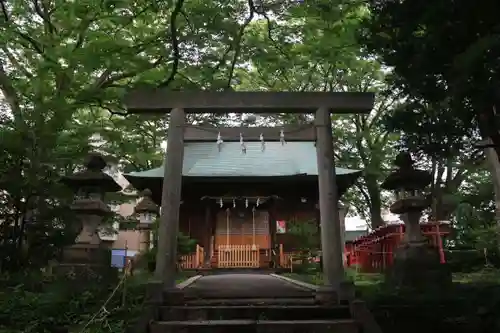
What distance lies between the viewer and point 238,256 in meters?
17.7

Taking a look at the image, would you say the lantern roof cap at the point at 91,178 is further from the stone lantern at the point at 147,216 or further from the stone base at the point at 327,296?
the stone lantern at the point at 147,216

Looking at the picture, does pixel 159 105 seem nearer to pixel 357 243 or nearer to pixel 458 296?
pixel 458 296

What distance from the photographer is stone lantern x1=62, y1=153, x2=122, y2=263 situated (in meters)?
8.47

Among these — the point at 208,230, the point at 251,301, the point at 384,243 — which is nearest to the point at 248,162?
the point at 208,230

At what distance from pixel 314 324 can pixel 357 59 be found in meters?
7.67

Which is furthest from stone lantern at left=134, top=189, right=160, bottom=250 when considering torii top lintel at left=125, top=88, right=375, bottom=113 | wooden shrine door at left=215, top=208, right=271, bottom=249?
torii top lintel at left=125, top=88, right=375, bottom=113

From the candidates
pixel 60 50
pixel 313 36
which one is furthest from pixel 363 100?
pixel 60 50

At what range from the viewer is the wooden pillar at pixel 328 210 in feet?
21.7

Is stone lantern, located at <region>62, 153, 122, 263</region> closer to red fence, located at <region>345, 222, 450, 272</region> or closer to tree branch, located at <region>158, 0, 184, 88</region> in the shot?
tree branch, located at <region>158, 0, 184, 88</region>

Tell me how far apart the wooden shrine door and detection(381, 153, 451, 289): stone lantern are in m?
10.9

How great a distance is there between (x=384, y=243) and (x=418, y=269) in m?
8.43

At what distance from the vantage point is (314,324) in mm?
5383

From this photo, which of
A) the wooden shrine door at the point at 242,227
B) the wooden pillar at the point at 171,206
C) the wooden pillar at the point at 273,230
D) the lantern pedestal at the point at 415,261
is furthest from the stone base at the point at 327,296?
the wooden shrine door at the point at 242,227

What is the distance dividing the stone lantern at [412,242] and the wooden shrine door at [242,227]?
10.9 metres
